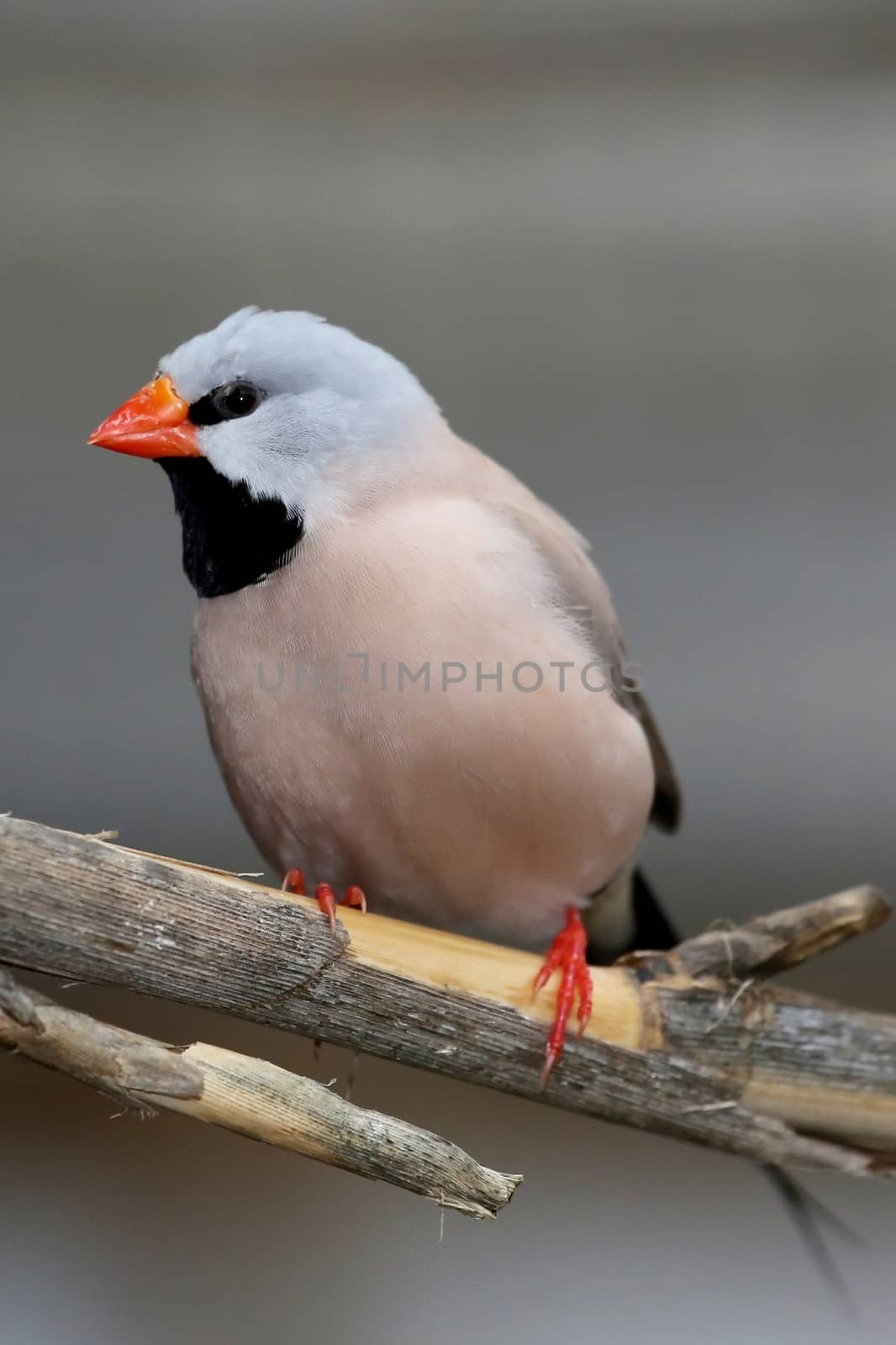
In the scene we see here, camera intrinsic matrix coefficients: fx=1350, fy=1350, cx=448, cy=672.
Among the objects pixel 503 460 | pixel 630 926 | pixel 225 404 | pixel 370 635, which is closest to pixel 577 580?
pixel 370 635

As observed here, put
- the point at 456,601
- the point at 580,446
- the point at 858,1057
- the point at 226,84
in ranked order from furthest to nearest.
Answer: the point at 580,446
the point at 226,84
the point at 858,1057
the point at 456,601

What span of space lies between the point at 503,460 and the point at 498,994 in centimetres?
128

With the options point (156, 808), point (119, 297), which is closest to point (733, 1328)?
point (156, 808)

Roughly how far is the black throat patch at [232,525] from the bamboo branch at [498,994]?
323mm

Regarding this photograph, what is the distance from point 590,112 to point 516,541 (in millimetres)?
1123

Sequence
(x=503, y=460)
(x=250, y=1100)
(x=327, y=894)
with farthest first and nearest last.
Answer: (x=503, y=460), (x=327, y=894), (x=250, y=1100)

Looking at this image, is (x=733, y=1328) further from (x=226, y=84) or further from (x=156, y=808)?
(x=226, y=84)

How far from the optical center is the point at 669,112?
6.94ft

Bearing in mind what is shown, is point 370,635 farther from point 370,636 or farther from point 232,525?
point 232,525

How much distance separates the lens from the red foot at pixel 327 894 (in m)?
1.12

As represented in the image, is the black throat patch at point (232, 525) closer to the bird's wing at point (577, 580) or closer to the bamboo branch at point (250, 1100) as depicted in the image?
the bird's wing at point (577, 580)

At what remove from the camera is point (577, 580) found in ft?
4.51

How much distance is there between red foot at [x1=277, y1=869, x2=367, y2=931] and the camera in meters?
1.12

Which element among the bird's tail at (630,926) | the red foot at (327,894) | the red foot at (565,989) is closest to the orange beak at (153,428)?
the red foot at (327,894)
